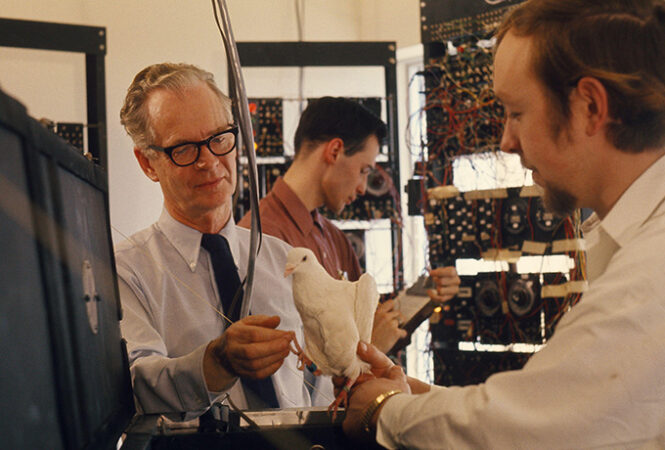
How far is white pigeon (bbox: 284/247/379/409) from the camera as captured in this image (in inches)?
29.7

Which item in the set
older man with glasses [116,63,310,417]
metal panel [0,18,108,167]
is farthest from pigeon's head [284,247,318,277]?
metal panel [0,18,108,167]

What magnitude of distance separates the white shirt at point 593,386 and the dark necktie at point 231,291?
313mm

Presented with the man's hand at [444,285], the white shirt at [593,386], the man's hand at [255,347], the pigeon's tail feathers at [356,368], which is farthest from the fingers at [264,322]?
the man's hand at [444,285]

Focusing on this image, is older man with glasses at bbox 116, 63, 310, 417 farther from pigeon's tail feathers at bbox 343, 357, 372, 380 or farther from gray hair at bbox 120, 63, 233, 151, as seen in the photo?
pigeon's tail feathers at bbox 343, 357, 372, 380

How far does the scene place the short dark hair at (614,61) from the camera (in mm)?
773

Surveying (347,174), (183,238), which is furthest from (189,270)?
(347,174)

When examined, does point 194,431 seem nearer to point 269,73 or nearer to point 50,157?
point 50,157

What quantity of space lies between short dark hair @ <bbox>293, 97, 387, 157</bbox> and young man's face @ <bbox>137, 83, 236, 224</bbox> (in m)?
0.36

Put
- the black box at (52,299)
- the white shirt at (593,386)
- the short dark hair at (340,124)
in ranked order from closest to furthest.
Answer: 1. the black box at (52,299)
2. the white shirt at (593,386)
3. the short dark hair at (340,124)

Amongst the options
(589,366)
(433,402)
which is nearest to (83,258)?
(433,402)

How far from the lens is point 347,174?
4.45 feet

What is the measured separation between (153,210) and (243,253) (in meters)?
0.15

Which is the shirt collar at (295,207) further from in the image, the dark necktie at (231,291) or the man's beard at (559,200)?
the man's beard at (559,200)

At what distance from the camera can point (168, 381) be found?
34.0 inches
